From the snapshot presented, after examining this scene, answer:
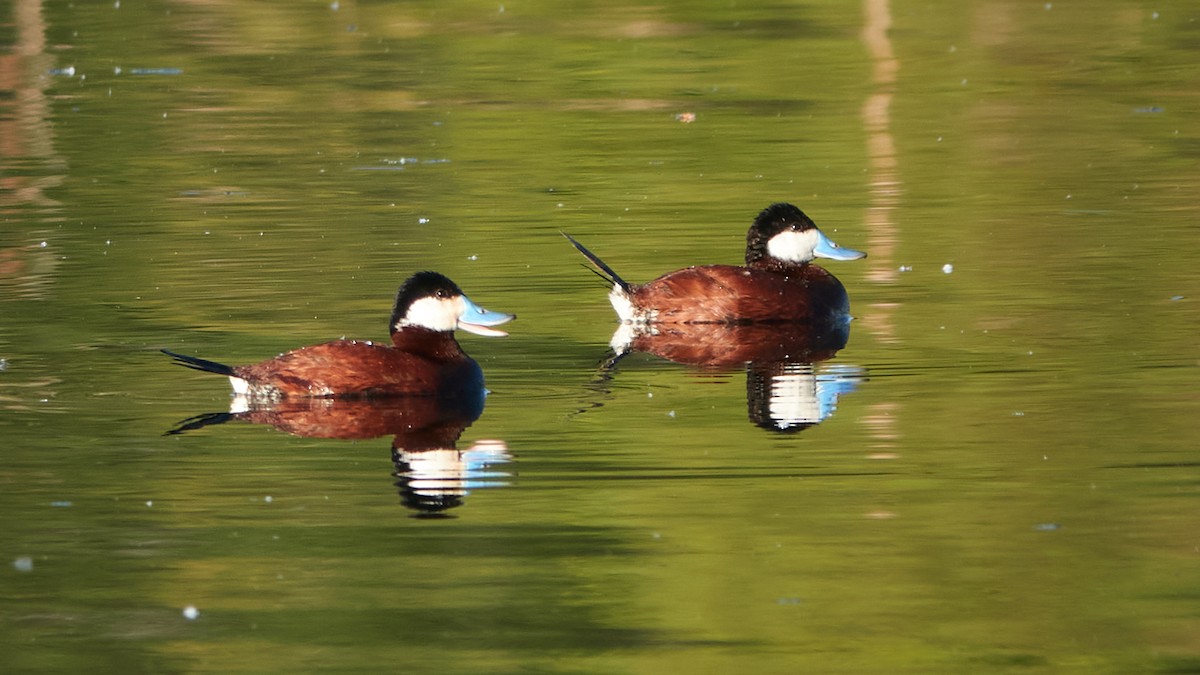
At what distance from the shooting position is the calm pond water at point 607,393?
6668 mm

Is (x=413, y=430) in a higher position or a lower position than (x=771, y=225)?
higher

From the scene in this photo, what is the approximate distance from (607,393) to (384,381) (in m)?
1.01

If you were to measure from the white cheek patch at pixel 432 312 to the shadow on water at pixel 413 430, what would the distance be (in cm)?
34

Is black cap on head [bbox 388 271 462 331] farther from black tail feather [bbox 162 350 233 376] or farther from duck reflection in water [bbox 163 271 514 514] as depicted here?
black tail feather [bbox 162 350 233 376]

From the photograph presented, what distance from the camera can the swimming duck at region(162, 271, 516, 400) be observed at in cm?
970

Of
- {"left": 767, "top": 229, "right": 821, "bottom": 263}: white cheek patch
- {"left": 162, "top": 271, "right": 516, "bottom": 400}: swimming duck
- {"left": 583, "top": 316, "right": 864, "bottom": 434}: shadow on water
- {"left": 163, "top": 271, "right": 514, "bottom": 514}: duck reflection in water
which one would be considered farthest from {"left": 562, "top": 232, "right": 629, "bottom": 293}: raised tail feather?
{"left": 162, "top": 271, "right": 516, "bottom": 400}: swimming duck

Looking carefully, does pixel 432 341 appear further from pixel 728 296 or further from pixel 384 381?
pixel 728 296

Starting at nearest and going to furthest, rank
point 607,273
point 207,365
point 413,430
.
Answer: point 413,430 → point 207,365 → point 607,273

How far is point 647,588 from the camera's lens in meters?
6.92

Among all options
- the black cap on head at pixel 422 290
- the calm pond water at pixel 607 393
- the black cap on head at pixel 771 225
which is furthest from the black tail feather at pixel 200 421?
the black cap on head at pixel 771 225

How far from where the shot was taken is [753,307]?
473 inches

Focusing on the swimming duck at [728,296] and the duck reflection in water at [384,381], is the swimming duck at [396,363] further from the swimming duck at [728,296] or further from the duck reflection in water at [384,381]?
the swimming duck at [728,296]

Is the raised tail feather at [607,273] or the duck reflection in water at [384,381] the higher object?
the duck reflection in water at [384,381]

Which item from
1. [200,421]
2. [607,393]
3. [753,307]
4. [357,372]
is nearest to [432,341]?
[357,372]
